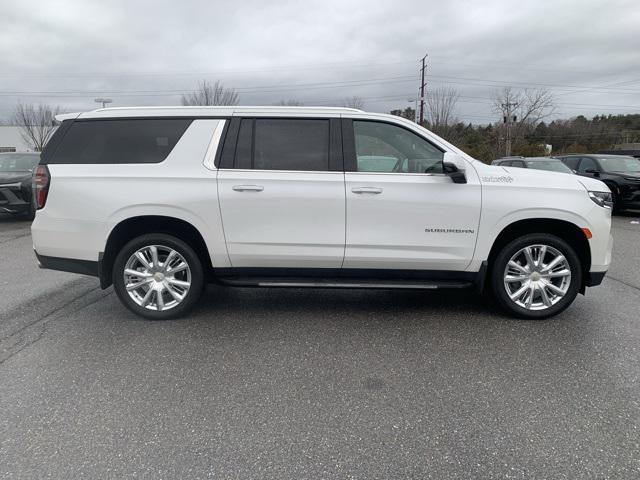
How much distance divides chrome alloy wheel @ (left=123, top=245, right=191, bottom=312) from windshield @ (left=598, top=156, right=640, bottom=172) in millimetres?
12701

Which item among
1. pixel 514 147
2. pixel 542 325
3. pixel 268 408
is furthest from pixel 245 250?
pixel 514 147

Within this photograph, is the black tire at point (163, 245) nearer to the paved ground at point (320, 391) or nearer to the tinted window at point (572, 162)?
the paved ground at point (320, 391)

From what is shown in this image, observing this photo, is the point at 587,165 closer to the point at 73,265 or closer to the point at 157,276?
the point at 157,276

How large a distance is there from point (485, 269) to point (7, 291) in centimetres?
547

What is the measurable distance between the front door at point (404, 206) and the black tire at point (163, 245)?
1454mm

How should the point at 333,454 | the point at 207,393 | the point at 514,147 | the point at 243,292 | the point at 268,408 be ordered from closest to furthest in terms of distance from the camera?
the point at 333,454 → the point at 268,408 → the point at 207,393 → the point at 243,292 → the point at 514,147

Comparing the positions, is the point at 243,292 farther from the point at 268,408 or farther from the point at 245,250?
the point at 268,408

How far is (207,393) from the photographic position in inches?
119

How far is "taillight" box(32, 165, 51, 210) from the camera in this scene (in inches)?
162

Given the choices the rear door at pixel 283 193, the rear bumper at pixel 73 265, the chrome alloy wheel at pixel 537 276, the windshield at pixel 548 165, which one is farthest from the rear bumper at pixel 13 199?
the windshield at pixel 548 165

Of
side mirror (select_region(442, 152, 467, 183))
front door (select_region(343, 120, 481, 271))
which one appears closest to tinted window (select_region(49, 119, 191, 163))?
front door (select_region(343, 120, 481, 271))

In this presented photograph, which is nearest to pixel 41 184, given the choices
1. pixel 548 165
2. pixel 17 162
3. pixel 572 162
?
pixel 17 162

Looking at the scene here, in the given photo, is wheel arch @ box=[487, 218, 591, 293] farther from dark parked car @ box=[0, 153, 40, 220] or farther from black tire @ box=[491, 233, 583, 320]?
dark parked car @ box=[0, 153, 40, 220]

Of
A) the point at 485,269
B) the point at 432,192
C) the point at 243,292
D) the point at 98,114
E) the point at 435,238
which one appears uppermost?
the point at 98,114
